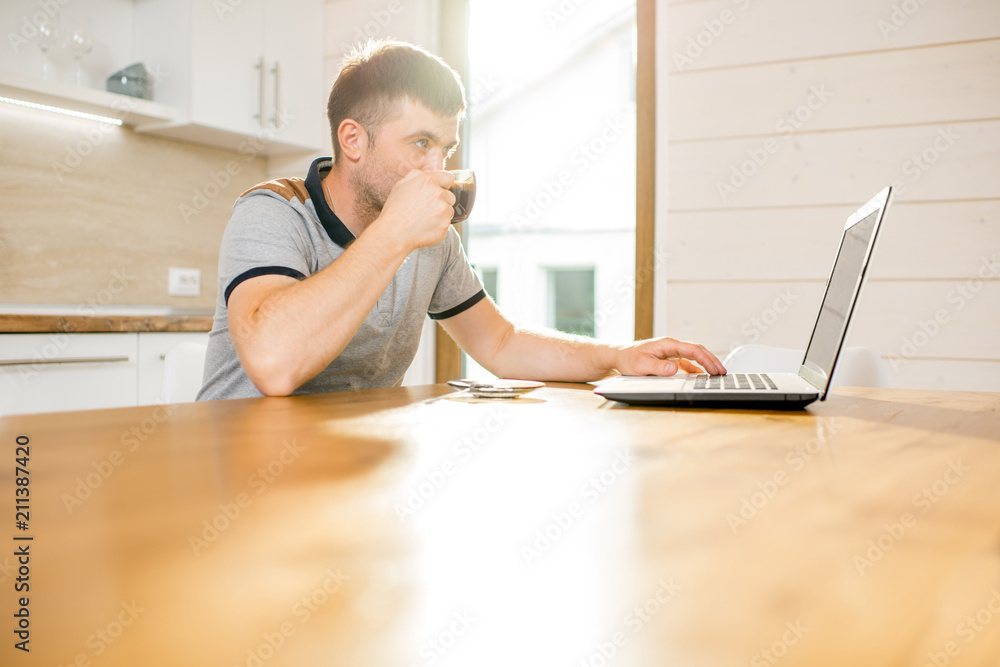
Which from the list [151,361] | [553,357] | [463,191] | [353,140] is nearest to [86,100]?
[151,361]

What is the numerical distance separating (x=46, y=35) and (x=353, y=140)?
1.68m

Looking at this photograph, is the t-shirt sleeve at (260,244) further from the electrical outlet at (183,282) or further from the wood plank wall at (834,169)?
the electrical outlet at (183,282)

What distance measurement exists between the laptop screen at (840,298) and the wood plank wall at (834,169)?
1.16m

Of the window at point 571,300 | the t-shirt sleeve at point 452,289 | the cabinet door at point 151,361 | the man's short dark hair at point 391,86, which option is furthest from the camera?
the window at point 571,300

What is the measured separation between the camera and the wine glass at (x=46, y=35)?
2412 mm

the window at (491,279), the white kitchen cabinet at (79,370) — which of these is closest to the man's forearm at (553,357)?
the white kitchen cabinet at (79,370)

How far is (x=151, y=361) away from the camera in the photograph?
219 centimetres

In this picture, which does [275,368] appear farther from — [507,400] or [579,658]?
[579,658]

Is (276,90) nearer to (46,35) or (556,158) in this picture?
(46,35)

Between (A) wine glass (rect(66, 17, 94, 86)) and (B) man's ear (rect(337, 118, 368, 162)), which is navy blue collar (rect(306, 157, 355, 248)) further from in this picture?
(A) wine glass (rect(66, 17, 94, 86))

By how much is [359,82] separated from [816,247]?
1.49 metres

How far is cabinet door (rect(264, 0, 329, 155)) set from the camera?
9.32ft

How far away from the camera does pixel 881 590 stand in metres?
0.23

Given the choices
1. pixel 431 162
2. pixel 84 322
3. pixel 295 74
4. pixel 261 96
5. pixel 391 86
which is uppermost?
pixel 295 74
